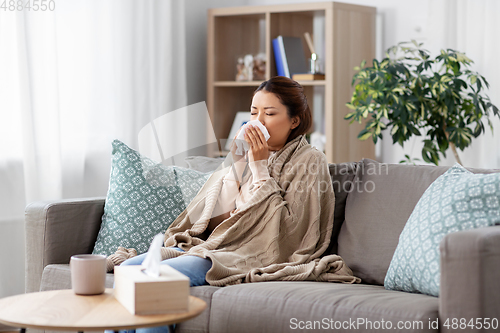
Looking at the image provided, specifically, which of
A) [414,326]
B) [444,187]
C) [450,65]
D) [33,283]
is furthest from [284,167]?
[450,65]

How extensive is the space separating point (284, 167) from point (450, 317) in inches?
33.1

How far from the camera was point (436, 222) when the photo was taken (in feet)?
5.55

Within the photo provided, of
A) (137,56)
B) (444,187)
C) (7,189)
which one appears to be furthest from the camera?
(137,56)

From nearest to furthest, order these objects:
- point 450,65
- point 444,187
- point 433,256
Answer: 1. point 433,256
2. point 444,187
3. point 450,65

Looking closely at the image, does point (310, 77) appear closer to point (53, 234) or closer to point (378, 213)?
point (378, 213)

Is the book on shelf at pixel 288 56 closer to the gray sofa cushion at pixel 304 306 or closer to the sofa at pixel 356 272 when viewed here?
the sofa at pixel 356 272

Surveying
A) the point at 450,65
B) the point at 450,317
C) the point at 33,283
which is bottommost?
the point at 33,283

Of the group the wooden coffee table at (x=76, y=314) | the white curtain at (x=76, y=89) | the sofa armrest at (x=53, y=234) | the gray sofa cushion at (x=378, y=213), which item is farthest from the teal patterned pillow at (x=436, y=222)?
the sofa armrest at (x=53, y=234)

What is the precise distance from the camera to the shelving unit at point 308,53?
3.44 metres

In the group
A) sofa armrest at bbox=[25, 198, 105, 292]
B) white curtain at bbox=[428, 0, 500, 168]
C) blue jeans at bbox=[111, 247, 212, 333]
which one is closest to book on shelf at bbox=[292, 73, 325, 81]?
white curtain at bbox=[428, 0, 500, 168]

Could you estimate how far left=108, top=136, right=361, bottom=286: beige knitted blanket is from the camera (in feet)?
6.21

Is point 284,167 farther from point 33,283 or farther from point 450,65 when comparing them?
point 450,65

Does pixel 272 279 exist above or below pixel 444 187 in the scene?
below

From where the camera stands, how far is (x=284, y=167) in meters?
2.12
